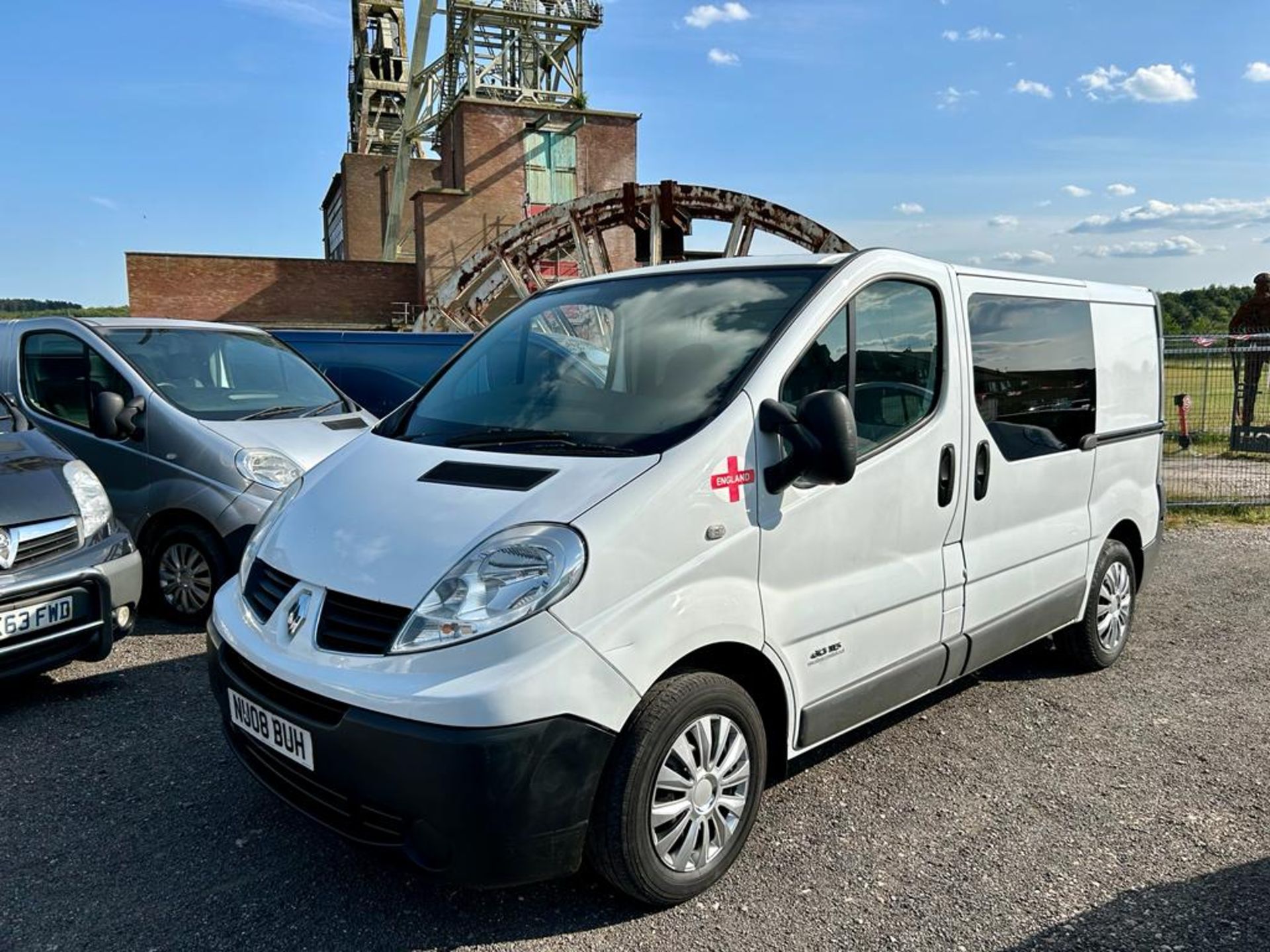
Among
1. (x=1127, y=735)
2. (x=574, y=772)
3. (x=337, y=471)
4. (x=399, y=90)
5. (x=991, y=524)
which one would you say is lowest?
(x=1127, y=735)

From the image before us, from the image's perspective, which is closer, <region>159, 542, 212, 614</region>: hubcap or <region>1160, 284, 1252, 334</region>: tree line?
<region>159, 542, 212, 614</region>: hubcap

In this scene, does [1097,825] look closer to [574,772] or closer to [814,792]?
[814,792]

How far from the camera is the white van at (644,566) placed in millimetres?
2346

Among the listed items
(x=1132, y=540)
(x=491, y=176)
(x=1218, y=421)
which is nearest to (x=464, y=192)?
(x=491, y=176)

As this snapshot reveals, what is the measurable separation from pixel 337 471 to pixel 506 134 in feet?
103

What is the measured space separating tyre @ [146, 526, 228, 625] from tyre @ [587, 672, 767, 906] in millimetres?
3825

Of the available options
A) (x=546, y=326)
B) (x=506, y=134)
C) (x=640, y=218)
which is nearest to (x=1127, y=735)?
(x=546, y=326)

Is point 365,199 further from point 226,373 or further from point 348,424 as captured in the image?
point 348,424

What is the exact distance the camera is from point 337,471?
321 cm

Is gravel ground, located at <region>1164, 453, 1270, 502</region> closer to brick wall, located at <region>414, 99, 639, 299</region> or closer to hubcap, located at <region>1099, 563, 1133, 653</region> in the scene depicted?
hubcap, located at <region>1099, 563, 1133, 653</region>

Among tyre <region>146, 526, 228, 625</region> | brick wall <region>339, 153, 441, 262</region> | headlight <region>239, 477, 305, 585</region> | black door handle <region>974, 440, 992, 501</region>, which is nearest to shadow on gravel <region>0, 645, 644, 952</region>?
headlight <region>239, 477, 305, 585</region>

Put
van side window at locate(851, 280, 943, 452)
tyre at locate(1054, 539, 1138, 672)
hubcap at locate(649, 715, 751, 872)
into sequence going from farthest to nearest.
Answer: tyre at locate(1054, 539, 1138, 672)
van side window at locate(851, 280, 943, 452)
hubcap at locate(649, 715, 751, 872)

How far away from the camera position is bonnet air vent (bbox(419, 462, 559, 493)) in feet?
8.75

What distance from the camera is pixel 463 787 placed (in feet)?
7.41
